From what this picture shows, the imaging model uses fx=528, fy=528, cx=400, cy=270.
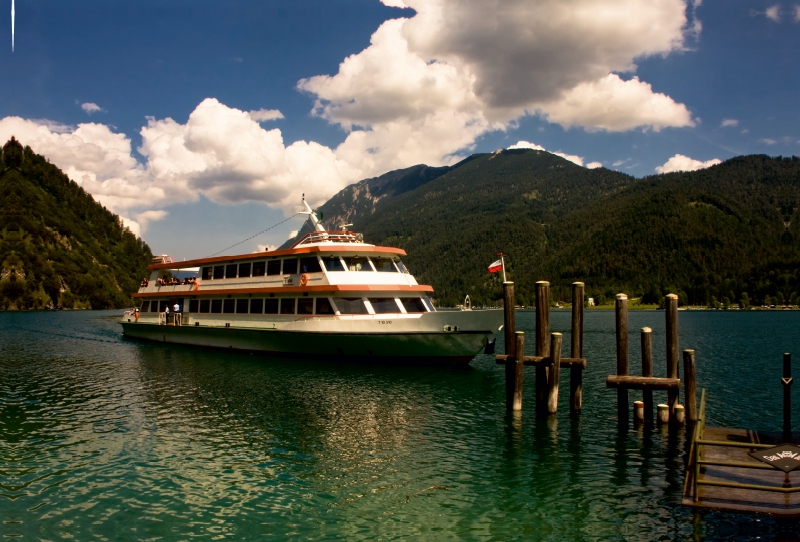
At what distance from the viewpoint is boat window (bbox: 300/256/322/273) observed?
3050 centimetres

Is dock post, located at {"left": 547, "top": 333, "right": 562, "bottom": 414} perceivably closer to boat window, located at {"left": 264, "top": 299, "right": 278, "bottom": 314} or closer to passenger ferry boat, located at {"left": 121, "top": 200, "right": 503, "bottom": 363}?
passenger ferry boat, located at {"left": 121, "top": 200, "right": 503, "bottom": 363}

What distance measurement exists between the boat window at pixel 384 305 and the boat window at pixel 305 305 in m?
3.69

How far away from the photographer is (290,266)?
105 feet

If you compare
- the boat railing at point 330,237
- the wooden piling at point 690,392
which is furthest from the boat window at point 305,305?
the wooden piling at point 690,392

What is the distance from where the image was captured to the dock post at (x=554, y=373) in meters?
17.3

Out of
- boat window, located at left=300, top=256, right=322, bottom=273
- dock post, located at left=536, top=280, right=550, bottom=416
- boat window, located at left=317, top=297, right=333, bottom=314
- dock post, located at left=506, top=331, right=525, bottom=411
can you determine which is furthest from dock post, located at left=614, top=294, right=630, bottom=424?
boat window, located at left=300, top=256, right=322, bottom=273

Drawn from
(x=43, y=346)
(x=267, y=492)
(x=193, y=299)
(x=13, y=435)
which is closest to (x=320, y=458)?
(x=267, y=492)

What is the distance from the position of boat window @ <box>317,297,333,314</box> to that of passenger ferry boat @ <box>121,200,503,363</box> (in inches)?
2.2

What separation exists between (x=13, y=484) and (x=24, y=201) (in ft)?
673

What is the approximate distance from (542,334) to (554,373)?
54.2 inches

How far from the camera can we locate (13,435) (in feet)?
53.8

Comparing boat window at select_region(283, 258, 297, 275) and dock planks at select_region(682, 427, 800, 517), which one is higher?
boat window at select_region(283, 258, 297, 275)

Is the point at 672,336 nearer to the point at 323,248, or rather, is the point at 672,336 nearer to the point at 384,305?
the point at 384,305

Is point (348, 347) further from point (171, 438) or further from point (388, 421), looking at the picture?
point (171, 438)
